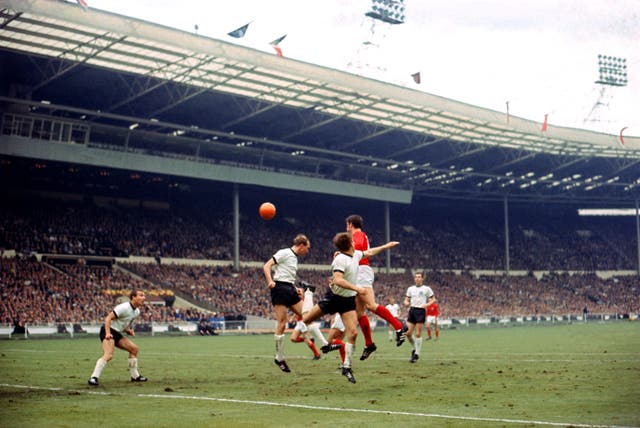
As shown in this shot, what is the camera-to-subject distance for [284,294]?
14.9 m

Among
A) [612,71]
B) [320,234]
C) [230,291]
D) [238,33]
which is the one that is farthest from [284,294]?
[320,234]

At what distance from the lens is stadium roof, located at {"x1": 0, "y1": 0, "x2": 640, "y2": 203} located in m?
43.9

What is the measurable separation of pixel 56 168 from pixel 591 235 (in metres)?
63.5

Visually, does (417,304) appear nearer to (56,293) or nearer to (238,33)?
(238,33)

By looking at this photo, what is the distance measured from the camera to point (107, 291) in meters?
50.1

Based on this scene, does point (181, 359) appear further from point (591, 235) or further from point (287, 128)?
point (591, 235)

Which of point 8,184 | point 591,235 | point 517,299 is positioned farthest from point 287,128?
point 591,235

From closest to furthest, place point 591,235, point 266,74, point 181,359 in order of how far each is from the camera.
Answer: point 181,359, point 266,74, point 591,235

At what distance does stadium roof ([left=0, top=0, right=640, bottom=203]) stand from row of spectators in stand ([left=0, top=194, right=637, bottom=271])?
19.1 ft

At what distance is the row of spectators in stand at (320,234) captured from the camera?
55.8 metres

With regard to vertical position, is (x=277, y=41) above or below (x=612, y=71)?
above

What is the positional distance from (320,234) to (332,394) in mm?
61342

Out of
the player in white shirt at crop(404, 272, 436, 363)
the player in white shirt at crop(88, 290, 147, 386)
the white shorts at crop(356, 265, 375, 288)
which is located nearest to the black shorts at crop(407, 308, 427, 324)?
the player in white shirt at crop(404, 272, 436, 363)

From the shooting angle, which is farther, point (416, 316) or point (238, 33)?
point (238, 33)
